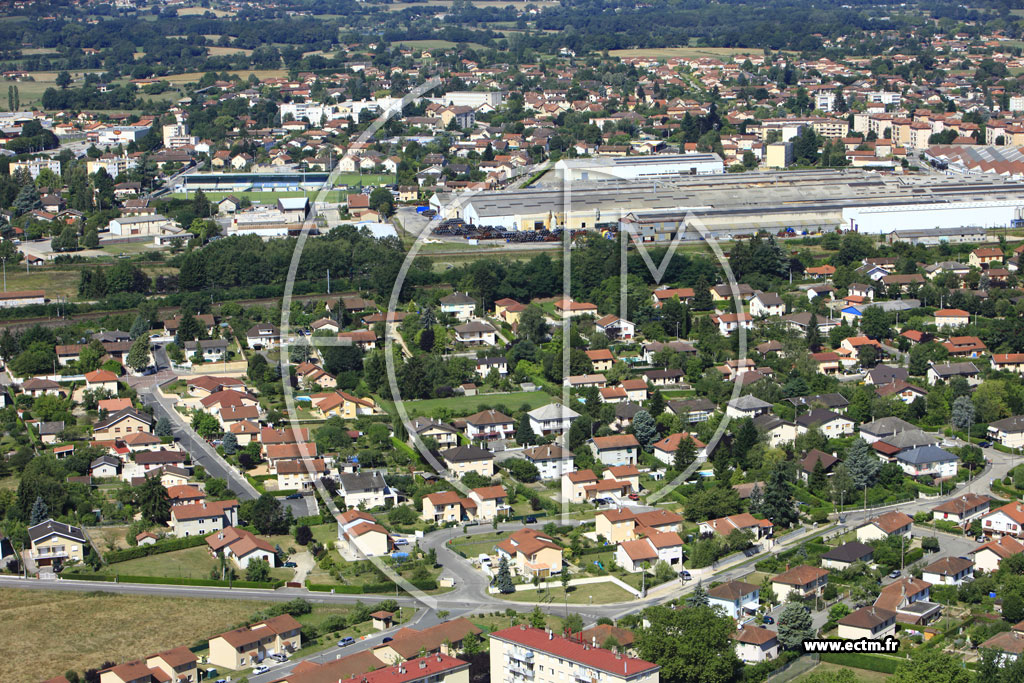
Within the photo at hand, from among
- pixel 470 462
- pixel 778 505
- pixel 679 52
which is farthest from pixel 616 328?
pixel 679 52

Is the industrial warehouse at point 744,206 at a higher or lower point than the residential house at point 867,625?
higher

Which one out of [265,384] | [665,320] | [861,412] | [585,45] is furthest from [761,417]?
[585,45]

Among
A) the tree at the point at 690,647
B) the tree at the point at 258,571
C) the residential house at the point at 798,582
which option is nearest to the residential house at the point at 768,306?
the residential house at the point at 798,582

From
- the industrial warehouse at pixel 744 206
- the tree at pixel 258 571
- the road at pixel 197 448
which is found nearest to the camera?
the tree at pixel 258 571

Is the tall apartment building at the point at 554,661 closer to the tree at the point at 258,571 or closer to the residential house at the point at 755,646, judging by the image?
the residential house at the point at 755,646

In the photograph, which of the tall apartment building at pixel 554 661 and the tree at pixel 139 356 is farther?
the tree at pixel 139 356

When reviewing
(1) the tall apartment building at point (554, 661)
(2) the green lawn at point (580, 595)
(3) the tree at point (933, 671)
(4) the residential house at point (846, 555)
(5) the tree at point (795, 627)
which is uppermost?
(1) the tall apartment building at point (554, 661)

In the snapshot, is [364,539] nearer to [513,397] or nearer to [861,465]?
[513,397]

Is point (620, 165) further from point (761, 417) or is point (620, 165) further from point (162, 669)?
point (162, 669)
